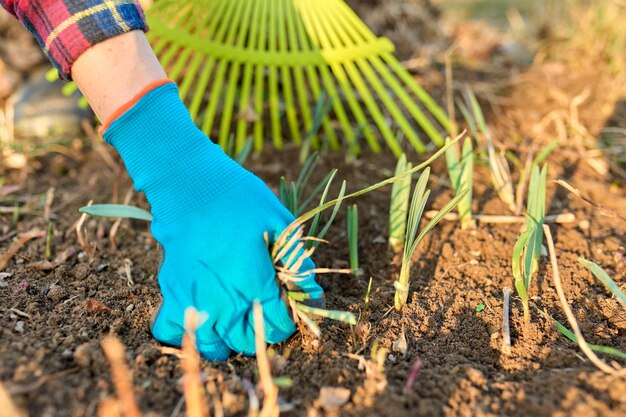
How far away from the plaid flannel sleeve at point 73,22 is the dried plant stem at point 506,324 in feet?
2.89

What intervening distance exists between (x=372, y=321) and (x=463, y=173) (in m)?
0.45

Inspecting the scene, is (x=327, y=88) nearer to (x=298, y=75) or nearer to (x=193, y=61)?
(x=298, y=75)

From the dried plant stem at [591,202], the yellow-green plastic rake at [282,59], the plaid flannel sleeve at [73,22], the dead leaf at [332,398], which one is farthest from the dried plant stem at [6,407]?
the yellow-green plastic rake at [282,59]

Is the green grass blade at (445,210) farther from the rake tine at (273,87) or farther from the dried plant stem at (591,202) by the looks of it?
the rake tine at (273,87)

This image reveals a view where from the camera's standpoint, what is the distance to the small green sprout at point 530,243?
3.50ft

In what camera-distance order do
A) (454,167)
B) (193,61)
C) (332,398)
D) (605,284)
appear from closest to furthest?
(332,398) → (605,284) → (454,167) → (193,61)

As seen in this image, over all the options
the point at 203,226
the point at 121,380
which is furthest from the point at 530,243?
the point at 121,380

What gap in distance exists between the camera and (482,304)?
44.8 inches

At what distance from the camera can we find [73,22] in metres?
1.05

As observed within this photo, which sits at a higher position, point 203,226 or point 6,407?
point 203,226

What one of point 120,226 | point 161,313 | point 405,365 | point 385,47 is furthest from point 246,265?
point 385,47

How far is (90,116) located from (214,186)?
137 centimetres

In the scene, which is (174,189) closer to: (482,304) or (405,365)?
(405,365)

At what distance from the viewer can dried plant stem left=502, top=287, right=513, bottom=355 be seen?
1.02 metres
